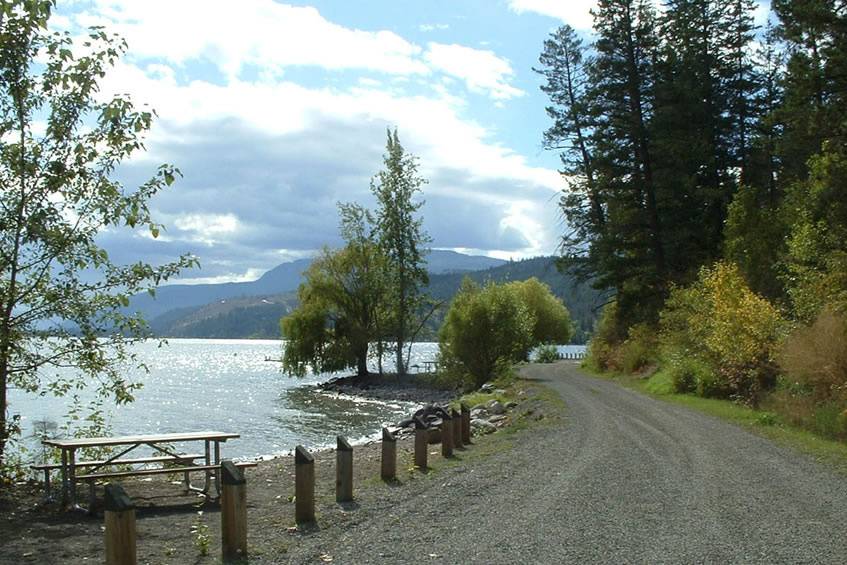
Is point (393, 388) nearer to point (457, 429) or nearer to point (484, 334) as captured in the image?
point (484, 334)

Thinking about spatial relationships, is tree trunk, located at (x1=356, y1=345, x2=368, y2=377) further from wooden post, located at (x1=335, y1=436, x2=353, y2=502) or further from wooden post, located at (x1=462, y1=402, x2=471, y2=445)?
wooden post, located at (x1=335, y1=436, x2=353, y2=502)

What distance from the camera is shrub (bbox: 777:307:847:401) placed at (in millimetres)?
17812

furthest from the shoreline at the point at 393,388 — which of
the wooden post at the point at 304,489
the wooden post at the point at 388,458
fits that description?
the wooden post at the point at 304,489

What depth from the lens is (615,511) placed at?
9734 mm

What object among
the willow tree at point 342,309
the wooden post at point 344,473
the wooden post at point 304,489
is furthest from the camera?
the willow tree at point 342,309

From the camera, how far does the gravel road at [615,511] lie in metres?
8.03

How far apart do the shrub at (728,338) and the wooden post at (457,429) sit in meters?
9.08

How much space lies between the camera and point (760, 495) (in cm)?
1063

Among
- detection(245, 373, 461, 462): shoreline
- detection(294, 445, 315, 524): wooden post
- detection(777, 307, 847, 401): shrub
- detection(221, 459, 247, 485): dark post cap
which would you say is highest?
detection(777, 307, 847, 401): shrub

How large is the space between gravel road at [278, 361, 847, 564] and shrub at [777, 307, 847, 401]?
313 centimetres

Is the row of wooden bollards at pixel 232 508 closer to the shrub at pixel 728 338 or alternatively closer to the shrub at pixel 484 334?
the shrub at pixel 728 338

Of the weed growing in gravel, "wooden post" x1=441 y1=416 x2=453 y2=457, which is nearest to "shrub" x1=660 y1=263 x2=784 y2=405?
"wooden post" x1=441 y1=416 x2=453 y2=457

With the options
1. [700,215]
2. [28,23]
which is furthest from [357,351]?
[28,23]

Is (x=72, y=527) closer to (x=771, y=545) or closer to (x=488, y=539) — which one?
(x=488, y=539)
